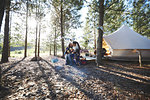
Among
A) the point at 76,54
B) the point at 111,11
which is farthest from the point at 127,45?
the point at 76,54

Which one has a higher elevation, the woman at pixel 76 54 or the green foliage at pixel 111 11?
the green foliage at pixel 111 11

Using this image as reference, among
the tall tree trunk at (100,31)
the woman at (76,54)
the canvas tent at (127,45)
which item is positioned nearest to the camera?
the tall tree trunk at (100,31)

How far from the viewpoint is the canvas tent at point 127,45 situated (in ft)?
21.1

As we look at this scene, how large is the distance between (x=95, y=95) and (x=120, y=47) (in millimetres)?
6548

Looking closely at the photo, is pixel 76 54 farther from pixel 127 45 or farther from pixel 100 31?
pixel 127 45

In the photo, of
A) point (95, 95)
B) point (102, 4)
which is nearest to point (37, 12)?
point (102, 4)

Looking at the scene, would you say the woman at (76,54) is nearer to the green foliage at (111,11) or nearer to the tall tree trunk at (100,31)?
the tall tree trunk at (100,31)

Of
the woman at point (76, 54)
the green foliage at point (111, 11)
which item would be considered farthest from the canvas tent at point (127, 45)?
the woman at point (76, 54)

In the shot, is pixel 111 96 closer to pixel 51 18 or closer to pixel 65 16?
pixel 65 16

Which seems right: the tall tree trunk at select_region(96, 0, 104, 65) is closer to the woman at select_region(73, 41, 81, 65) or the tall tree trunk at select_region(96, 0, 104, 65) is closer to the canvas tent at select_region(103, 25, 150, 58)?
the woman at select_region(73, 41, 81, 65)

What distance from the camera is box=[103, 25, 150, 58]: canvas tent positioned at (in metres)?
6.42

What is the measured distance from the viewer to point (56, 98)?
5.46ft

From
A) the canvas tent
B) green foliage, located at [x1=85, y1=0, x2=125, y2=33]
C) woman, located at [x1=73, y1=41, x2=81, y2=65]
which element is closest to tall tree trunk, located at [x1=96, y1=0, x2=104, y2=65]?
green foliage, located at [x1=85, y1=0, x2=125, y2=33]

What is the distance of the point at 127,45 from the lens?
662 centimetres
